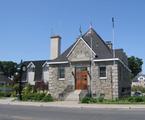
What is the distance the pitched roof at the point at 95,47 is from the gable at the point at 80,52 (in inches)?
25.0

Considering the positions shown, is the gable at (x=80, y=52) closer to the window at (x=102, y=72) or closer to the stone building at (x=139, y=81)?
the window at (x=102, y=72)

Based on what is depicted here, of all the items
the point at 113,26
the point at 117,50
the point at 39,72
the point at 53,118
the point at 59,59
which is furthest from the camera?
the point at 39,72

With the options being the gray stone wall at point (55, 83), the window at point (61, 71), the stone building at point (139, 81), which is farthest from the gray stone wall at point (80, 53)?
the stone building at point (139, 81)

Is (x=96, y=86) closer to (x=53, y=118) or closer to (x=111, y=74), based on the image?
(x=111, y=74)

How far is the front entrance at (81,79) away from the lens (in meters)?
38.7

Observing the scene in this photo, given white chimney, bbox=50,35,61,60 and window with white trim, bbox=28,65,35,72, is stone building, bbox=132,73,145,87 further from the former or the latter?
white chimney, bbox=50,35,61,60

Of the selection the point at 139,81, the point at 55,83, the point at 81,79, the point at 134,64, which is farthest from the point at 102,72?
the point at 139,81

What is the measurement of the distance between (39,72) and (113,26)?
1033 inches

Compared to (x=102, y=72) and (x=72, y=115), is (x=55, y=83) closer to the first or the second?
(x=102, y=72)

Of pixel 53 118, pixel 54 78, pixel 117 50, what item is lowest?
pixel 53 118

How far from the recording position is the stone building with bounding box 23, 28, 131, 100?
123 ft

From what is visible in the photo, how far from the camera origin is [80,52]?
1540 inches

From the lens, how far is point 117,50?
43844 millimetres

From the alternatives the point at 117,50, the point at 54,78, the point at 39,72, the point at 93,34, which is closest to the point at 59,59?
the point at 54,78
